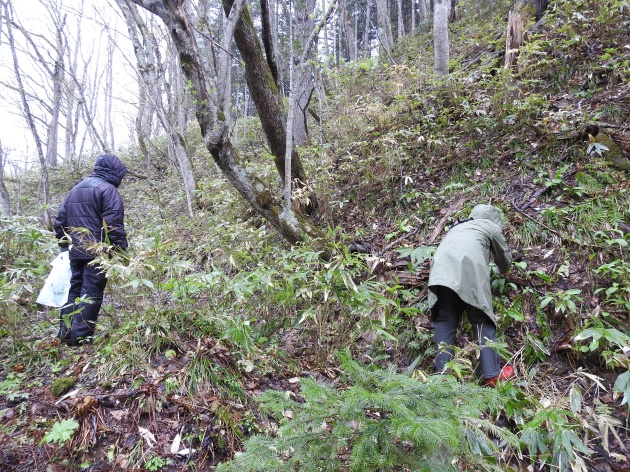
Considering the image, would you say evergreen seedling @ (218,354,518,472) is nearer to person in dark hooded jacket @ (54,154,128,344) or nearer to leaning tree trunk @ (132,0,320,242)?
person in dark hooded jacket @ (54,154,128,344)

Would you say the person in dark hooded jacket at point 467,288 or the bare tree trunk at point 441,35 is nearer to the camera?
the person in dark hooded jacket at point 467,288

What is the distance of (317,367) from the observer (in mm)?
3430

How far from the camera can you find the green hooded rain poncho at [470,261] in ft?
10.3

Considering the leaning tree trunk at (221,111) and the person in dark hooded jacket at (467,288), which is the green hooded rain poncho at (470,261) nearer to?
the person in dark hooded jacket at (467,288)

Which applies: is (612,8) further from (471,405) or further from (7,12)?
(7,12)

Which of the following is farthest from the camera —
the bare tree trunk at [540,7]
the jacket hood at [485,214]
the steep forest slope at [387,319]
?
the bare tree trunk at [540,7]

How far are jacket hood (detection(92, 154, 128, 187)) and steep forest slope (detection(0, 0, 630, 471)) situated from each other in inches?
32.1

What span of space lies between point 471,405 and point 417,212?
3904 mm

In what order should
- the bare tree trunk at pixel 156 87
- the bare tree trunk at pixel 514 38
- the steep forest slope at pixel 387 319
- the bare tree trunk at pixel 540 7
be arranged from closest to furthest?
the steep forest slope at pixel 387 319, the bare tree trunk at pixel 514 38, the bare tree trunk at pixel 540 7, the bare tree trunk at pixel 156 87

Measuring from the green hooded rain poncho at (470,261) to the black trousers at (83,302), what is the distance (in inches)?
130

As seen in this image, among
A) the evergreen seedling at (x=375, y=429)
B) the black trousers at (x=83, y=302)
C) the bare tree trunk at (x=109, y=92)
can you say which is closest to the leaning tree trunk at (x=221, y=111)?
the black trousers at (x=83, y=302)

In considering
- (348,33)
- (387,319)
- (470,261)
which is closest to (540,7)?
(470,261)

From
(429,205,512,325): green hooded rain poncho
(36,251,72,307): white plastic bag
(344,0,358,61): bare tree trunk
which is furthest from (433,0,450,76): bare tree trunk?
(36,251,72,307): white plastic bag

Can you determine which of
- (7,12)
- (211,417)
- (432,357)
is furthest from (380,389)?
(7,12)
